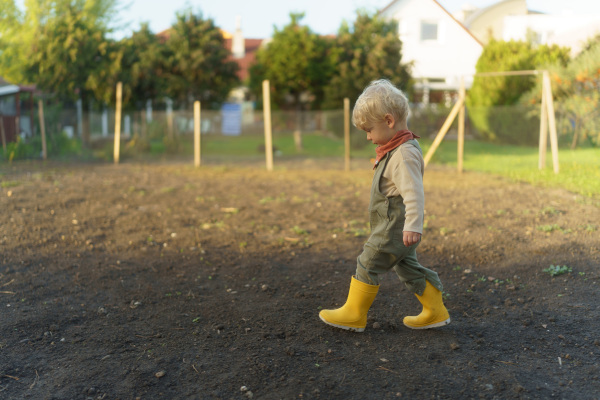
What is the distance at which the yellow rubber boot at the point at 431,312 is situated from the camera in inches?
125

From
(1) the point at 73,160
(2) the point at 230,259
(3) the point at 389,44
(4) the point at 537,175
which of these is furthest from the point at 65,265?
(3) the point at 389,44

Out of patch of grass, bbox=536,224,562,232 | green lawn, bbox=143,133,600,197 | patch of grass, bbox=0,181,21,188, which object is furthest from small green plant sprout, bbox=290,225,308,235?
patch of grass, bbox=0,181,21,188

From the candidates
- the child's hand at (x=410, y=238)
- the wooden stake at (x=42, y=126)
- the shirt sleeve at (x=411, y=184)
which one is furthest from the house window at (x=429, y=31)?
the child's hand at (x=410, y=238)

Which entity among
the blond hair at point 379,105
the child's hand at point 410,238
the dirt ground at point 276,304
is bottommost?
the dirt ground at point 276,304

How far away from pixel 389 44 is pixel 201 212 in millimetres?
14321

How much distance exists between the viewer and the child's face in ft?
9.65

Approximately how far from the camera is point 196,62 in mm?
18125

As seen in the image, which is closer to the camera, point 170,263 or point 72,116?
point 170,263

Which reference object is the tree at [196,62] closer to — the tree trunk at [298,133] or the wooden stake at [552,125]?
the tree trunk at [298,133]

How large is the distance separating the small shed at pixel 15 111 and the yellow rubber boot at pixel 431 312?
42.6 feet

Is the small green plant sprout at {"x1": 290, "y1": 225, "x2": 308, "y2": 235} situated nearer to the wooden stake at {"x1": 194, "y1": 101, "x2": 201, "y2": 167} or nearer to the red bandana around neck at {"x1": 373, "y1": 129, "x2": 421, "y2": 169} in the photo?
the red bandana around neck at {"x1": 373, "y1": 129, "x2": 421, "y2": 169}

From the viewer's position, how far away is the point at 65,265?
4.57 metres

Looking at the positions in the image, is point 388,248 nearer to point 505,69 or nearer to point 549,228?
point 549,228

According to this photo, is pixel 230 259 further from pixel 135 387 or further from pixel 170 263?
pixel 135 387
